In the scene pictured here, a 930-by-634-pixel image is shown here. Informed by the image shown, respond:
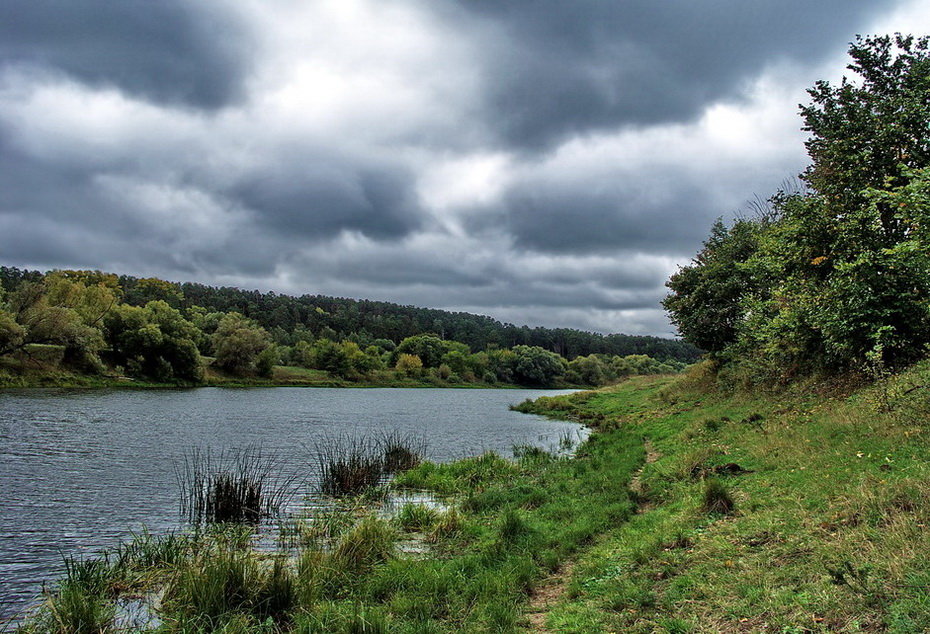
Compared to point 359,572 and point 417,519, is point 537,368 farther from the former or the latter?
point 359,572

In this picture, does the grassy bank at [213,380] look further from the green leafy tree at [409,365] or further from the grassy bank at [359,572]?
the grassy bank at [359,572]

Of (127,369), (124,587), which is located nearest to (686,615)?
(124,587)

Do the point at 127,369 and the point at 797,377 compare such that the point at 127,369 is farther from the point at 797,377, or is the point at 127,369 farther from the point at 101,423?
the point at 797,377

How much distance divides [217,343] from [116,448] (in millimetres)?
80037

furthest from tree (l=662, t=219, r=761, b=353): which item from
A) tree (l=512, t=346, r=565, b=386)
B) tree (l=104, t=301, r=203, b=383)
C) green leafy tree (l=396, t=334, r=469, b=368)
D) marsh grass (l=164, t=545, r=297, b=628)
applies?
green leafy tree (l=396, t=334, r=469, b=368)

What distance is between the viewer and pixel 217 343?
98.4m

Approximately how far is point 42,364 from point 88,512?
65352 mm

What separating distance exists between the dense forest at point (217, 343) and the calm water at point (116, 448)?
56.4 feet

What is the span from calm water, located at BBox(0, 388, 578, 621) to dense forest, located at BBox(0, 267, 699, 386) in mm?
17190

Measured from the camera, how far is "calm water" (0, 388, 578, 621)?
40.1 feet

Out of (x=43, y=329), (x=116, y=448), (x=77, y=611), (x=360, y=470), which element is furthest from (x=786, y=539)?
(x=43, y=329)

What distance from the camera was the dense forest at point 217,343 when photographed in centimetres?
6712

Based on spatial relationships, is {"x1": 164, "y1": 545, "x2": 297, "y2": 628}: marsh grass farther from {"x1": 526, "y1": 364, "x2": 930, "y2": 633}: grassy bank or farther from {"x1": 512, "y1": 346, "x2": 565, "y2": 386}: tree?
{"x1": 512, "y1": 346, "x2": 565, "y2": 386}: tree

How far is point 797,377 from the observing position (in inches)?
922
